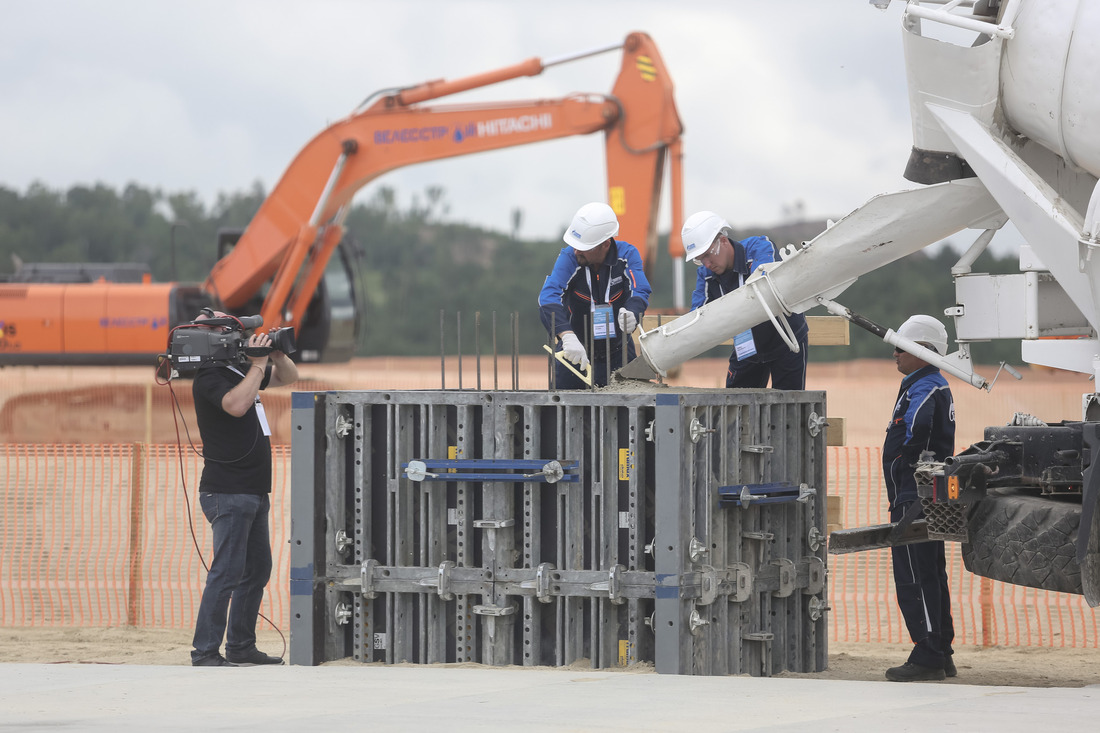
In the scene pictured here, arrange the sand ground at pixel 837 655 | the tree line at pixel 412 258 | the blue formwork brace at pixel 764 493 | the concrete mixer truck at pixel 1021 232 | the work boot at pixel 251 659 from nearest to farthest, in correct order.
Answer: the concrete mixer truck at pixel 1021 232 → the blue formwork brace at pixel 764 493 → the work boot at pixel 251 659 → the sand ground at pixel 837 655 → the tree line at pixel 412 258

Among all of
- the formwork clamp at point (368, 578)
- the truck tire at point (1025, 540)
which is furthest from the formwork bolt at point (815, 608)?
the formwork clamp at point (368, 578)

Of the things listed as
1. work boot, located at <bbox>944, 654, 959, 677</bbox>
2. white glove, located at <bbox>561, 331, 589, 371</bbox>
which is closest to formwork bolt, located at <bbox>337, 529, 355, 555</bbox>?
white glove, located at <bbox>561, 331, 589, 371</bbox>

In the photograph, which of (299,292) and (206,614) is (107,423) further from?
(206,614)

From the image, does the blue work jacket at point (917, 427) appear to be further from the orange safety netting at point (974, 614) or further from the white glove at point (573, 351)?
the orange safety netting at point (974, 614)

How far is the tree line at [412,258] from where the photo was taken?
54.9 metres

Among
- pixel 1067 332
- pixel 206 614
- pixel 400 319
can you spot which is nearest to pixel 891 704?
pixel 1067 332

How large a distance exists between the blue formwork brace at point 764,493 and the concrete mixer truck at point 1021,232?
1.79 feet

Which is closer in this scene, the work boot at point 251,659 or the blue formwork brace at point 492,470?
the blue formwork brace at point 492,470

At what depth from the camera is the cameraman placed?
7609 millimetres

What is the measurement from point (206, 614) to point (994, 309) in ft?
14.5

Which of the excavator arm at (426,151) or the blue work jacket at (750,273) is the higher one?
the excavator arm at (426,151)

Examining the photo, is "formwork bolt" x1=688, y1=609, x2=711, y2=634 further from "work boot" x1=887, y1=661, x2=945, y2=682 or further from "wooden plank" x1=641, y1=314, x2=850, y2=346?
"wooden plank" x1=641, y1=314, x2=850, y2=346

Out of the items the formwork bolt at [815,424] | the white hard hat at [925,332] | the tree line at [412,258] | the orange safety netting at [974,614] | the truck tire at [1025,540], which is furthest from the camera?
the tree line at [412,258]

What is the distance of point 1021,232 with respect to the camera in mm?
6367
